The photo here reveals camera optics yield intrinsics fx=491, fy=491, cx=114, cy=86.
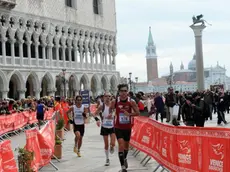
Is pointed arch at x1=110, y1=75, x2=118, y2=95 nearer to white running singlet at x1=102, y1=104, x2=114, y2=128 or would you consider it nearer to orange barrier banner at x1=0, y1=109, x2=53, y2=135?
orange barrier banner at x1=0, y1=109, x2=53, y2=135

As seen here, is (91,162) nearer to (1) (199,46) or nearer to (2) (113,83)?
(1) (199,46)

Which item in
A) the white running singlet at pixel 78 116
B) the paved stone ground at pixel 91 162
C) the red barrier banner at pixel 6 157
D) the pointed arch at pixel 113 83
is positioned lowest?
the paved stone ground at pixel 91 162

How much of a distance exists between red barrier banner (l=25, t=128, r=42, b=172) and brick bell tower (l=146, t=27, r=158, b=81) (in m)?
168

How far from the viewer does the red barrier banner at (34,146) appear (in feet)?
29.3

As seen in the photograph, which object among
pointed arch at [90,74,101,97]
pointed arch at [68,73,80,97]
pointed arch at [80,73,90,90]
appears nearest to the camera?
pointed arch at [68,73,80,97]

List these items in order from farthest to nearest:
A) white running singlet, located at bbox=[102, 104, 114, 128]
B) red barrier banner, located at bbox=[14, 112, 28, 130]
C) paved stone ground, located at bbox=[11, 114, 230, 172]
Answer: red barrier banner, located at bbox=[14, 112, 28, 130], white running singlet, located at bbox=[102, 104, 114, 128], paved stone ground, located at bbox=[11, 114, 230, 172]

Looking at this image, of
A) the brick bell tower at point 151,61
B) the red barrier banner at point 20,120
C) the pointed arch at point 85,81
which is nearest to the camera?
the red barrier banner at point 20,120

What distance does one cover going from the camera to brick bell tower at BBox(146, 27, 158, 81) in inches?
7018

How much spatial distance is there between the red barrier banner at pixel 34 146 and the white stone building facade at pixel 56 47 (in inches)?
1197

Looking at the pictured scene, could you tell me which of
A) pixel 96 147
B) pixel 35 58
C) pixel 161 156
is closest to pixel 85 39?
pixel 35 58

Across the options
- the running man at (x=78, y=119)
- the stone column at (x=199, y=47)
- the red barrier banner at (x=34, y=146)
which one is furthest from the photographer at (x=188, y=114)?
the stone column at (x=199, y=47)

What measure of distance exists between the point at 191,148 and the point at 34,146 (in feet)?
11.2

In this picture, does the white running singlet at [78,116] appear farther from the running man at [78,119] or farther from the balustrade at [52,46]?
the balustrade at [52,46]

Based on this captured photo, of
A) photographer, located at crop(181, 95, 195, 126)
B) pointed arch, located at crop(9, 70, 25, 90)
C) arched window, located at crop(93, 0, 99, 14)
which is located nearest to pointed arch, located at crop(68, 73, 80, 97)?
pointed arch, located at crop(9, 70, 25, 90)
